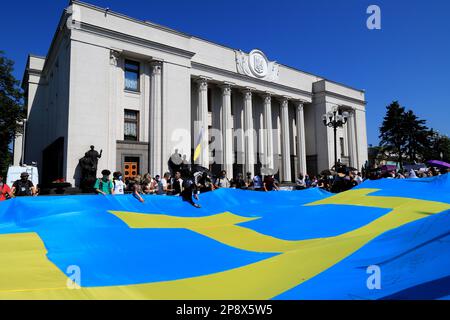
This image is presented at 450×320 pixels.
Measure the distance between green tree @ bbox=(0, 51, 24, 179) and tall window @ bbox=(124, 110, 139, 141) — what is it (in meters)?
15.8

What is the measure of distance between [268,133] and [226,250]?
31742mm

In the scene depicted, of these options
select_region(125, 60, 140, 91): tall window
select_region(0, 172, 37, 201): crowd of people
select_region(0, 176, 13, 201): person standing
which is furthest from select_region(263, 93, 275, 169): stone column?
select_region(0, 176, 13, 201): person standing

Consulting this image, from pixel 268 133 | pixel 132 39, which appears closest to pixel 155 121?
pixel 132 39

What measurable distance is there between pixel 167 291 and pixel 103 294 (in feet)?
2.10

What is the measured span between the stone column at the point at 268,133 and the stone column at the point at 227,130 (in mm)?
5345

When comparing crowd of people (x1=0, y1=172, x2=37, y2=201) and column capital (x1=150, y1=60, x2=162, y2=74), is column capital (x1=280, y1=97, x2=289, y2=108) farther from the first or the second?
crowd of people (x1=0, y1=172, x2=37, y2=201)

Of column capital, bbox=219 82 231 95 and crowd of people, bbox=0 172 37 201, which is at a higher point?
column capital, bbox=219 82 231 95

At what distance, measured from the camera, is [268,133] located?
35688 millimetres

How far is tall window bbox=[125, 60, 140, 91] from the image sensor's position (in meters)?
25.9

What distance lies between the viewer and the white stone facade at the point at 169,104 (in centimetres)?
2266

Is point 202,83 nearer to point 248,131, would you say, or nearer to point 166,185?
point 248,131

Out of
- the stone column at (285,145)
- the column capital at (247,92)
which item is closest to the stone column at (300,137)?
the stone column at (285,145)

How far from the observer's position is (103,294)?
9.98 feet
